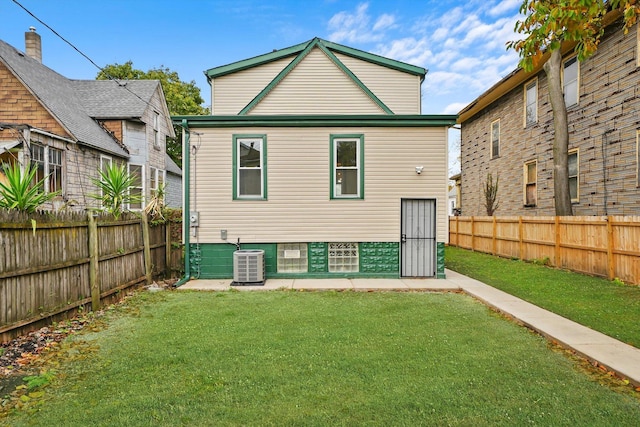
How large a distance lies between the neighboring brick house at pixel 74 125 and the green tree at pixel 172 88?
31.0ft

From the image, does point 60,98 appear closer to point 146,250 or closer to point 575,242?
point 146,250

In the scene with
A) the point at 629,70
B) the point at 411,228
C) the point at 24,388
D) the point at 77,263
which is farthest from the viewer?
the point at 629,70

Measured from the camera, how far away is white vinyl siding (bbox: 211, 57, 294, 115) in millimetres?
10898

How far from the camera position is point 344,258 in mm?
8953

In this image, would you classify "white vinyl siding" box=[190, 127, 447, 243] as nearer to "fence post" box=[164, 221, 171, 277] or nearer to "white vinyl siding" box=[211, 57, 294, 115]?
"fence post" box=[164, 221, 171, 277]

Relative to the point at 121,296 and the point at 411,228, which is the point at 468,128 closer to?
the point at 411,228

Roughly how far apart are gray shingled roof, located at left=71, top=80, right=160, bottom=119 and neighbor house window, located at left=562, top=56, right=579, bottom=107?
58.6ft

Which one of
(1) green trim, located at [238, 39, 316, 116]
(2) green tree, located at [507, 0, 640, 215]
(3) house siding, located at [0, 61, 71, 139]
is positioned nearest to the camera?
(2) green tree, located at [507, 0, 640, 215]

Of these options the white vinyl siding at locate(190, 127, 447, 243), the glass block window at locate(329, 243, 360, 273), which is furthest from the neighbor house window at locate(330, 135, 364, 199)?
the glass block window at locate(329, 243, 360, 273)

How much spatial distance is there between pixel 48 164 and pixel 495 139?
1956 centimetres

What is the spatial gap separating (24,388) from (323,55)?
10.2 m

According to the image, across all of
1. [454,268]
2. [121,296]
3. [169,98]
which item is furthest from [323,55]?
[169,98]

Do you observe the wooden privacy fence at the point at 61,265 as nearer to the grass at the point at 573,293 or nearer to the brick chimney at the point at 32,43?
the grass at the point at 573,293

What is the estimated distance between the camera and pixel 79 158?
1336cm
